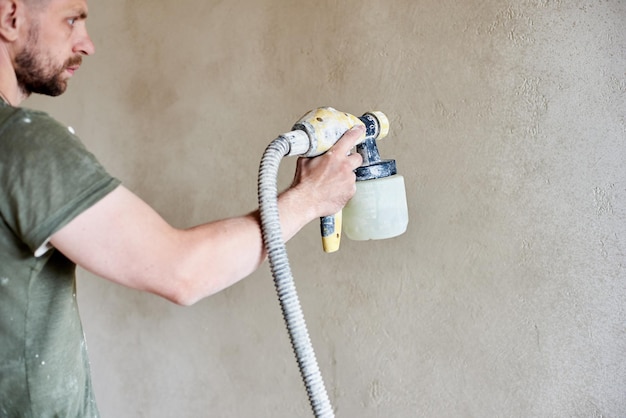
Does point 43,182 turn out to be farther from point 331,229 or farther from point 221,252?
point 331,229

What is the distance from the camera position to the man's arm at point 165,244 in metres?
0.82

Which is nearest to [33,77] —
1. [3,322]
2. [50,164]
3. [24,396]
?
[50,164]

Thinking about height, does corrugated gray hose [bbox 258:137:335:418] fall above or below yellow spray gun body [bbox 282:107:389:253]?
below

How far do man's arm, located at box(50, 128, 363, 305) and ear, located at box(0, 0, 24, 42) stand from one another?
1.15ft

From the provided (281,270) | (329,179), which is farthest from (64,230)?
(329,179)

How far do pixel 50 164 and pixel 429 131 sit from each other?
965 millimetres

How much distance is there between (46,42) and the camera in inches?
39.6

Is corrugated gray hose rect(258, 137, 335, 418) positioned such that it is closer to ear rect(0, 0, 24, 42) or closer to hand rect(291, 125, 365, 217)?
hand rect(291, 125, 365, 217)

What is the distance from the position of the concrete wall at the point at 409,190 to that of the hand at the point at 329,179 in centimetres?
56

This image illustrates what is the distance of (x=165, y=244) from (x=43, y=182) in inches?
7.0

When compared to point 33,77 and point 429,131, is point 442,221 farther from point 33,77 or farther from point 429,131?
point 33,77

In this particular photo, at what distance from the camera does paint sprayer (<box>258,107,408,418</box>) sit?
0.89 metres

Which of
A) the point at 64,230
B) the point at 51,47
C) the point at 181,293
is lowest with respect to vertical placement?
the point at 181,293

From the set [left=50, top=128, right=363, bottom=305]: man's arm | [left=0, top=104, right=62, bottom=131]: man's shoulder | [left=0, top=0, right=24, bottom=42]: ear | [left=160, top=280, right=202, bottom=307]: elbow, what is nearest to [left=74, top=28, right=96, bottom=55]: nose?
[left=0, top=0, right=24, bottom=42]: ear
